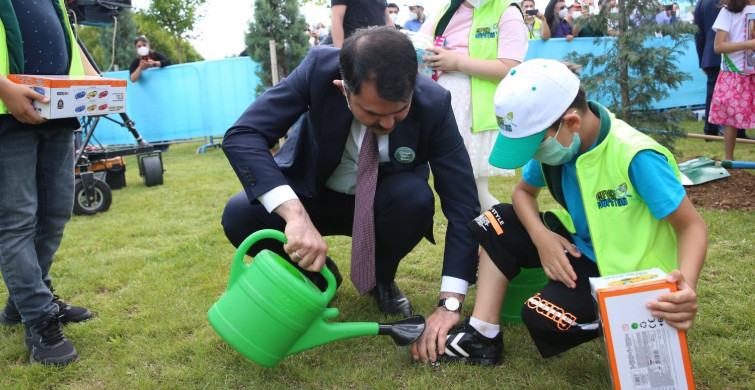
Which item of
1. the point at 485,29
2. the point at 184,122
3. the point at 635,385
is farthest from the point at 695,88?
the point at 635,385

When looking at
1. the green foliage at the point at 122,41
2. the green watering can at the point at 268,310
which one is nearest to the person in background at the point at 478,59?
the green watering can at the point at 268,310

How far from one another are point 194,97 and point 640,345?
30.0 ft

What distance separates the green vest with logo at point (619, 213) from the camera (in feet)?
4.83

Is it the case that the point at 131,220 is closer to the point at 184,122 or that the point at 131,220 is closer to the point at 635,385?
the point at 635,385

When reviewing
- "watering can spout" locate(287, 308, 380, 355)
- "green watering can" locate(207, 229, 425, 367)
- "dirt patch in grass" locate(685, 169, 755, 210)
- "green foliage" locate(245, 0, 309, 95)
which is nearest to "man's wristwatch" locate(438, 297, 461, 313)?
"watering can spout" locate(287, 308, 380, 355)

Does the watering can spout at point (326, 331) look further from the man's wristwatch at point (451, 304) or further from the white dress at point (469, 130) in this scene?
the white dress at point (469, 130)

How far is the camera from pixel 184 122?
376 inches

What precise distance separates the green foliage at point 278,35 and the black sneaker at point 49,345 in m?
7.00

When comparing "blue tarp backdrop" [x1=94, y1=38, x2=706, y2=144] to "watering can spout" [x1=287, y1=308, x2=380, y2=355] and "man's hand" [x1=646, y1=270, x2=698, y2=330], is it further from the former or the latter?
"man's hand" [x1=646, y1=270, x2=698, y2=330]

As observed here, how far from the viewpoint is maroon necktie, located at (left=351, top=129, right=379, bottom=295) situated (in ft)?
6.11

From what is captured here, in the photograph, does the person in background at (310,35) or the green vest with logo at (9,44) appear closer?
the green vest with logo at (9,44)

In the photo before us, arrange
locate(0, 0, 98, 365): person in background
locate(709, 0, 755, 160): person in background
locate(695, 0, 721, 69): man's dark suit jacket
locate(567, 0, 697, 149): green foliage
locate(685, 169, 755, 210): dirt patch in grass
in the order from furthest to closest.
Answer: locate(695, 0, 721, 69): man's dark suit jacket, locate(567, 0, 697, 149): green foliage, locate(709, 0, 755, 160): person in background, locate(685, 169, 755, 210): dirt patch in grass, locate(0, 0, 98, 365): person in background

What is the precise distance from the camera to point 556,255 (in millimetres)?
1628

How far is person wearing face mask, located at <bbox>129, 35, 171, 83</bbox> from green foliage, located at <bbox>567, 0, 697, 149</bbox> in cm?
671
